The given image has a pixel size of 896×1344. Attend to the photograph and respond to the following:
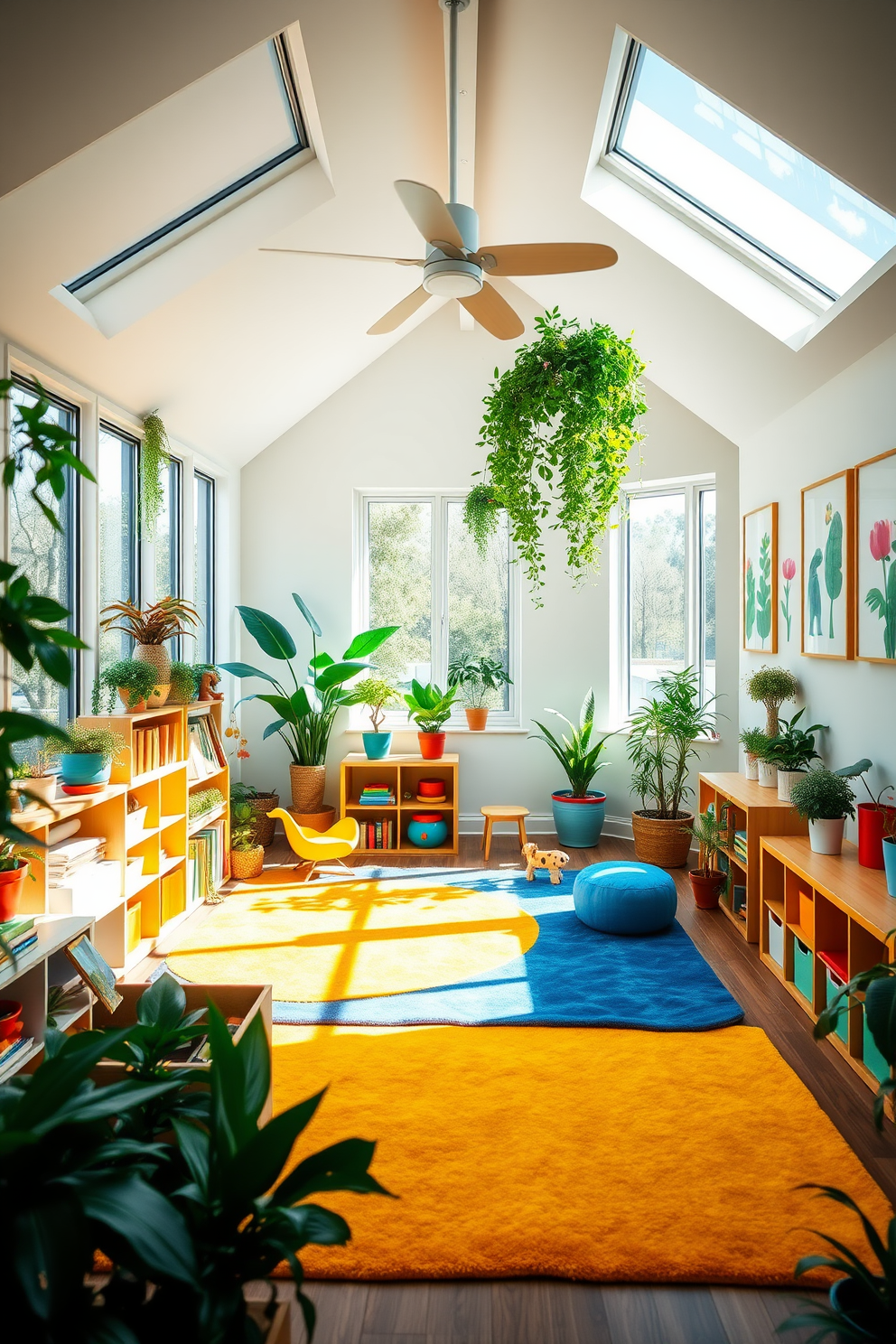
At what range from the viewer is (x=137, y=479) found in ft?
16.1

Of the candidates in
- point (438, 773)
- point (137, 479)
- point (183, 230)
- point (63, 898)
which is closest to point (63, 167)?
point (183, 230)

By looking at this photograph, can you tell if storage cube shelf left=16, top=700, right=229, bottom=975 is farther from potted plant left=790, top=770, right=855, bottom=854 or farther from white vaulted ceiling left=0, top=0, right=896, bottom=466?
potted plant left=790, top=770, right=855, bottom=854

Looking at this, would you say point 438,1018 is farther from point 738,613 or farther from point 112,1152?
point 738,613

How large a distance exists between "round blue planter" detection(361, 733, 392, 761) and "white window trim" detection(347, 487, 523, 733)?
1.38ft

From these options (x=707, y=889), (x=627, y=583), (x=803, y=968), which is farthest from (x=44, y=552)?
(x=627, y=583)

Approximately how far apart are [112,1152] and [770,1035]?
295 cm

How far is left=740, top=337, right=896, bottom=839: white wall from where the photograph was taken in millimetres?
3719

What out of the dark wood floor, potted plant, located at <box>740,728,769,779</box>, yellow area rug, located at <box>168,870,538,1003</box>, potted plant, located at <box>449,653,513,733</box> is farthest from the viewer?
potted plant, located at <box>449,653,513,733</box>

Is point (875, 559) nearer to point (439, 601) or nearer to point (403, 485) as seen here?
point (439, 601)

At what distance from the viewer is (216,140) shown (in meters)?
3.51

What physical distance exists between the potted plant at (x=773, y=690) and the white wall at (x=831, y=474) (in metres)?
0.06

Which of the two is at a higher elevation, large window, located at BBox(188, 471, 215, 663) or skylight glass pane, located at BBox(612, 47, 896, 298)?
skylight glass pane, located at BBox(612, 47, 896, 298)

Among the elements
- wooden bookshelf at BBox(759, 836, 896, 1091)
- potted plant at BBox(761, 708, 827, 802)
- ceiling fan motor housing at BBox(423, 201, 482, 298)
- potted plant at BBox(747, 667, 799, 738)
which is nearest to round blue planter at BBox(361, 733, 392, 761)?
potted plant at BBox(747, 667, 799, 738)

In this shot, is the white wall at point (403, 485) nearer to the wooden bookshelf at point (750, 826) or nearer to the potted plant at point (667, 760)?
the potted plant at point (667, 760)
